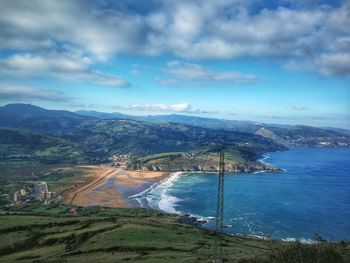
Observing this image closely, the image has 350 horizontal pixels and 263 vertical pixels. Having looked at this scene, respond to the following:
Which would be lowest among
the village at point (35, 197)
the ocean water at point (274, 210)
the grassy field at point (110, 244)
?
the village at point (35, 197)

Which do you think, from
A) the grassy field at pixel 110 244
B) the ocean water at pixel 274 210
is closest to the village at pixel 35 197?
the ocean water at pixel 274 210

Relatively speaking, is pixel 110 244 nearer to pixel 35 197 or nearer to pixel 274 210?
pixel 274 210

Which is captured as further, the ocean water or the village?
the village

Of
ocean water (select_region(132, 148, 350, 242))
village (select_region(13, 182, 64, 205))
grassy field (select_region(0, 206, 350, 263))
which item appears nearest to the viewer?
grassy field (select_region(0, 206, 350, 263))

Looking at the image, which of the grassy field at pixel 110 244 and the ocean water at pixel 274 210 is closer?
the grassy field at pixel 110 244

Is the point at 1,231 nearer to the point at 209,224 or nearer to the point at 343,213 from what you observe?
the point at 209,224

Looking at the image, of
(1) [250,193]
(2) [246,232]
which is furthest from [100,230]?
(1) [250,193]

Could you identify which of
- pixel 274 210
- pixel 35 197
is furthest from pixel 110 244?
pixel 35 197

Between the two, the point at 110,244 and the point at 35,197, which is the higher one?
→ the point at 110,244

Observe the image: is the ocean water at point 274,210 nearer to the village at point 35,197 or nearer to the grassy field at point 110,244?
the grassy field at point 110,244

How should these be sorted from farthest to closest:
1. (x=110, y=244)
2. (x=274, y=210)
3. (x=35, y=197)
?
1. (x=35, y=197)
2. (x=274, y=210)
3. (x=110, y=244)

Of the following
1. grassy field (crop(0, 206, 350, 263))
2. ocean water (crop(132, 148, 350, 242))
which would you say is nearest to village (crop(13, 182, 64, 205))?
ocean water (crop(132, 148, 350, 242))

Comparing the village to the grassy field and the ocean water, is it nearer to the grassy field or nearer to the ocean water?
the ocean water
